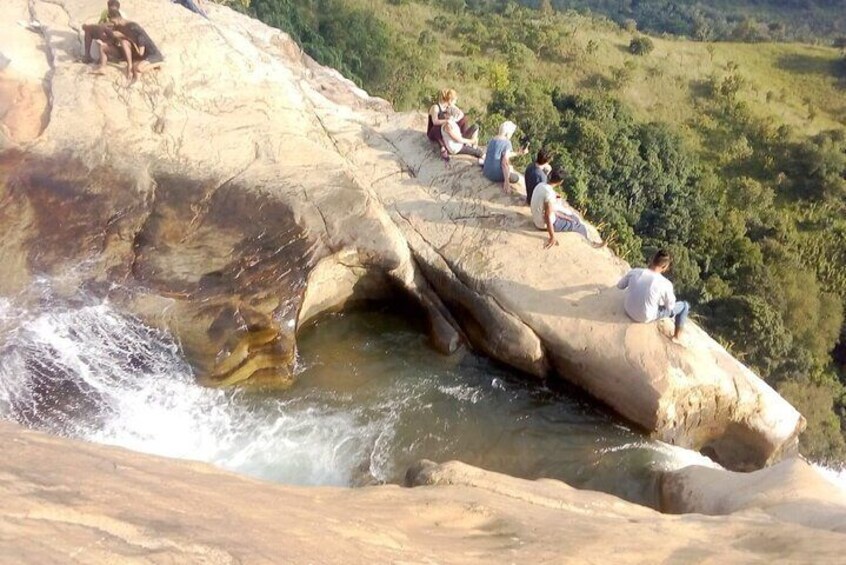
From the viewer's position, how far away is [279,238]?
859 centimetres

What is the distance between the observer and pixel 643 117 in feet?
87.2

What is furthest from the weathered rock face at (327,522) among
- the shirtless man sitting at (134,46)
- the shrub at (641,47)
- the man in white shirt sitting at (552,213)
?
the shrub at (641,47)

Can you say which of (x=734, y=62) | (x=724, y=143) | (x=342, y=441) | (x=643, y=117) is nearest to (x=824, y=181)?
(x=724, y=143)

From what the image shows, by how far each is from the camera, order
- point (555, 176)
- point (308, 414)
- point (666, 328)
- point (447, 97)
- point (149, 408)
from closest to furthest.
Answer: point (149, 408)
point (308, 414)
point (666, 328)
point (555, 176)
point (447, 97)

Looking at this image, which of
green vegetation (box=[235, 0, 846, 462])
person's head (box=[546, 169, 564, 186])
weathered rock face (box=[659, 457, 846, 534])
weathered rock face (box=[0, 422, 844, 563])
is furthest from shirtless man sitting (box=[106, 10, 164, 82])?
green vegetation (box=[235, 0, 846, 462])

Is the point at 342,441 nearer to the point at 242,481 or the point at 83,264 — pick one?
the point at 242,481

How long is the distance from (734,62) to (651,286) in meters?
27.3

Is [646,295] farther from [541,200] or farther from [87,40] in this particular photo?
[87,40]

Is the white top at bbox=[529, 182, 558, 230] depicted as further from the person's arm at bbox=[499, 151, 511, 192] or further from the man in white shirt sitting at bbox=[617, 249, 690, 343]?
the man in white shirt sitting at bbox=[617, 249, 690, 343]

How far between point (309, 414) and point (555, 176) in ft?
12.2

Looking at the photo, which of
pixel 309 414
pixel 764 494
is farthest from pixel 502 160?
pixel 764 494

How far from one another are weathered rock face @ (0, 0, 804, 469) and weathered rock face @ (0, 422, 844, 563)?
215 centimetres

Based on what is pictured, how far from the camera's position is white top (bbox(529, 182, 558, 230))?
8375 millimetres

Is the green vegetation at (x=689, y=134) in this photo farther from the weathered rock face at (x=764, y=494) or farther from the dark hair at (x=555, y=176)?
the dark hair at (x=555, y=176)
